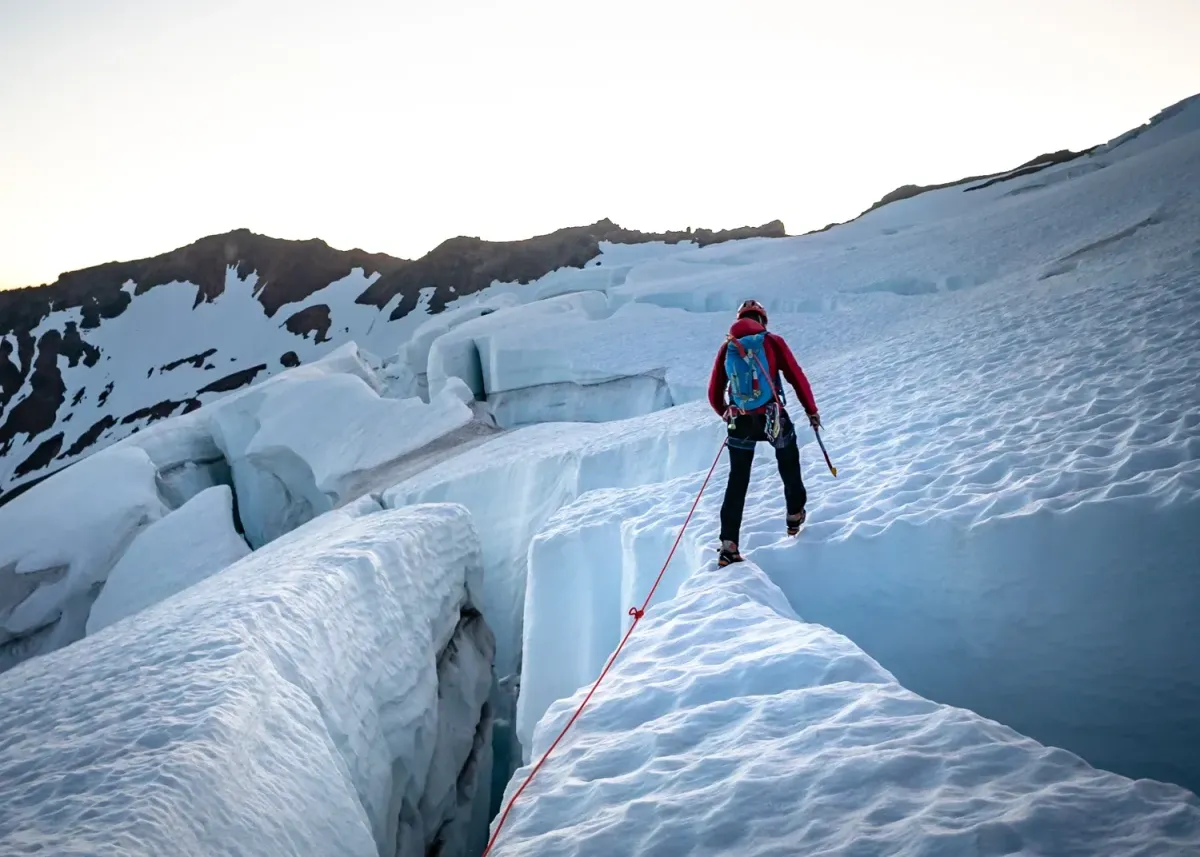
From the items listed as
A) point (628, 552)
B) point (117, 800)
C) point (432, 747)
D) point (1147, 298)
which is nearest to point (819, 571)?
point (628, 552)

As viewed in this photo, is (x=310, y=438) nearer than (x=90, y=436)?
Yes

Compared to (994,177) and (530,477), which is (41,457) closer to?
(530,477)

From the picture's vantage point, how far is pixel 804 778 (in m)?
2.06

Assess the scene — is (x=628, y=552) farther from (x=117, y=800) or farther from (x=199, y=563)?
(x=199, y=563)

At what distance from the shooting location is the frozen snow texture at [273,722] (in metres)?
2.60

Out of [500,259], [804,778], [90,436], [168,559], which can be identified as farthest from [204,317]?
[804,778]

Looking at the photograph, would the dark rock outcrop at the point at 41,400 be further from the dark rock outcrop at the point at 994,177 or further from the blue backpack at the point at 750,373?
the blue backpack at the point at 750,373

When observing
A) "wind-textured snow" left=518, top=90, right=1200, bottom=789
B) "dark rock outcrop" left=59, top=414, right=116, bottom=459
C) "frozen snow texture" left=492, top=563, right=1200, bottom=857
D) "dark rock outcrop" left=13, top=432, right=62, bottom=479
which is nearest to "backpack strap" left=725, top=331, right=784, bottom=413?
"wind-textured snow" left=518, top=90, right=1200, bottom=789

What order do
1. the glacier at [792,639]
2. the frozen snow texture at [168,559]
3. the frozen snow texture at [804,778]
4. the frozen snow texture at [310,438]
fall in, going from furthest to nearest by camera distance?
1. the frozen snow texture at [310,438]
2. the frozen snow texture at [168,559]
3. the glacier at [792,639]
4. the frozen snow texture at [804,778]

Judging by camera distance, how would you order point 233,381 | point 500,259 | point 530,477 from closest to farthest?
point 530,477 < point 233,381 < point 500,259

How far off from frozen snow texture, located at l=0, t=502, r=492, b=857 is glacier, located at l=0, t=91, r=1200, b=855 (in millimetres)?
29

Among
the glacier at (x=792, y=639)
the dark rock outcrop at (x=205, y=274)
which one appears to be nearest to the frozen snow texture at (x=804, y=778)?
the glacier at (x=792, y=639)

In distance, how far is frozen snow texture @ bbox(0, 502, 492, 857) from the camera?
8.52 feet

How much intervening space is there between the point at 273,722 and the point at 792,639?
2803 millimetres
